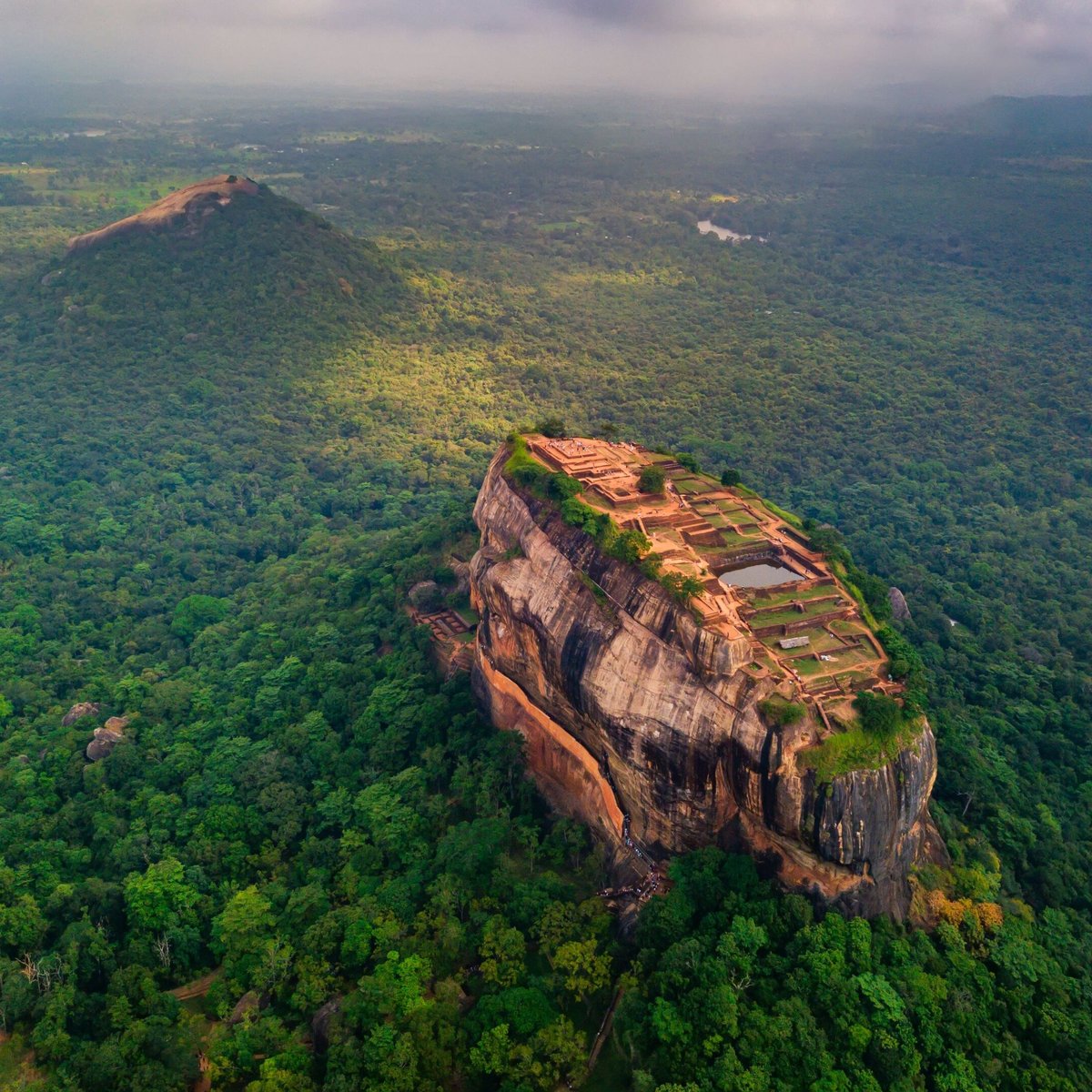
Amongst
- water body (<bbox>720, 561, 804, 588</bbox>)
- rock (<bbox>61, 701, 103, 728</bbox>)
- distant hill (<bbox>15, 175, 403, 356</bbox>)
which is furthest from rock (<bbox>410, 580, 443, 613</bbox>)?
distant hill (<bbox>15, 175, 403, 356</bbox>)

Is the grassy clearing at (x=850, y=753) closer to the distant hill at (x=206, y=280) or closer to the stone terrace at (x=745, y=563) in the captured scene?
the stone terrace at (x=745, y=563)

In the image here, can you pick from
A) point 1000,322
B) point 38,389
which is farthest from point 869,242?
point 38,389

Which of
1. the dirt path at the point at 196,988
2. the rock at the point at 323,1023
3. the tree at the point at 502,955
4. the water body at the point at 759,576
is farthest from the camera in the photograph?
the water body at the point at 759,576

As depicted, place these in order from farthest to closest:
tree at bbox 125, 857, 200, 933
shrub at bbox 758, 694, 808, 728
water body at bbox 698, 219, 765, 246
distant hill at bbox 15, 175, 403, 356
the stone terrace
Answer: water body at bbox 698, 219, 765, 246
distant hill at bbox 15, 175, 403, 356
tree at bbox 125, 857, 200, 933
the stone terrace
shrub at bbox 758, 694, 808, 728

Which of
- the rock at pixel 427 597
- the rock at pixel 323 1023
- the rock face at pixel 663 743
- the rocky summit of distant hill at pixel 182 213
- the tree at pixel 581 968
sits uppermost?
the rocky summit of distant hill at pixel 182 213

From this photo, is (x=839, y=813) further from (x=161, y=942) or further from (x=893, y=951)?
(x=161, y=942)

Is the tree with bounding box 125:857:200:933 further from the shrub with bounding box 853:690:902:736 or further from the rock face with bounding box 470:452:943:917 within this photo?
the shrub with bounding box 853:690:902:736

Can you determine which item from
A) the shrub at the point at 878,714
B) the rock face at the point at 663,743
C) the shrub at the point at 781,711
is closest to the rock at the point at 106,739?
the rock face at the point at 663,743
